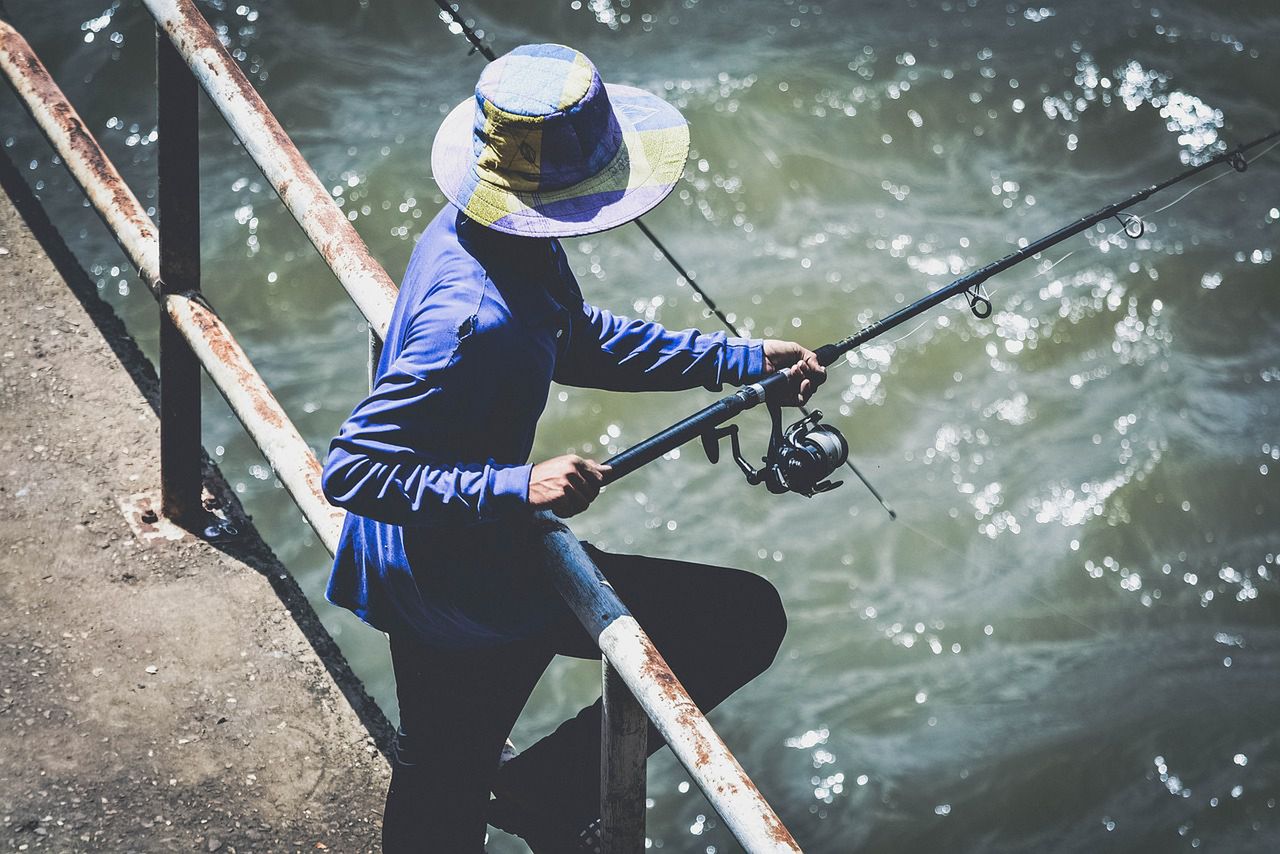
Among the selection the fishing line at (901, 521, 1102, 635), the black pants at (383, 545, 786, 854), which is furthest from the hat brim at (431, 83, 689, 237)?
the fishing line at (901, 521, 1102, 635)

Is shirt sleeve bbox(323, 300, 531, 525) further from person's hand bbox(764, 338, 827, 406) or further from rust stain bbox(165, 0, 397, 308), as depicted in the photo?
person's hand bbox(764, 338, 827, 406)

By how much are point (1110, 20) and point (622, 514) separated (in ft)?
18.5

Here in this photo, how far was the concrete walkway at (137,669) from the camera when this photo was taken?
9.29 feet

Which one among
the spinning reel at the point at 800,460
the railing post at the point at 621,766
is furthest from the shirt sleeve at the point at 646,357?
the railing post at the point at 621,766

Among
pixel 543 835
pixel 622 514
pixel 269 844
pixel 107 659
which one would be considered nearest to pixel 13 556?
pixel 107 659

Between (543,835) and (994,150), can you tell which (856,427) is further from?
(543,835)

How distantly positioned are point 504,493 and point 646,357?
826mm

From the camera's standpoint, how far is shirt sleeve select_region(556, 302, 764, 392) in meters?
2.92

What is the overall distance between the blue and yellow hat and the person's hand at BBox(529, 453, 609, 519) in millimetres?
389

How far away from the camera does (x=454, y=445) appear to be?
2.31 metres

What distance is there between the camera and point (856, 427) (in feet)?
24.7

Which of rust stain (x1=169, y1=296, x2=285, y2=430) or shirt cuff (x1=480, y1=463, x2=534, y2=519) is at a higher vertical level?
shirt cuff (x1=480, y1=463, x2=534, y2=519)

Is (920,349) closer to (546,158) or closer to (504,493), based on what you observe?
(546,158)

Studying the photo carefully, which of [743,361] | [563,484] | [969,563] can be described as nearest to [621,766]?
[563,484]
